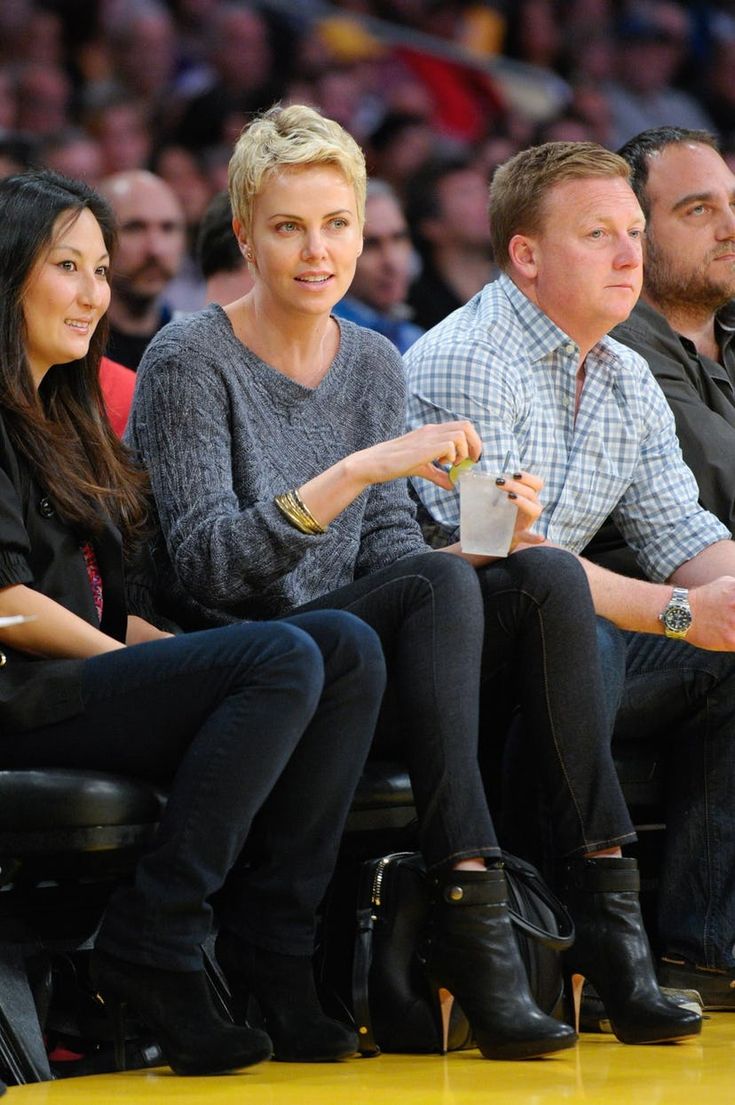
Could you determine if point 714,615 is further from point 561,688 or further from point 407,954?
point 407,954

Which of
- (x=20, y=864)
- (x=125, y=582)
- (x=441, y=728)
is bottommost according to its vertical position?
(x=20, y=864)

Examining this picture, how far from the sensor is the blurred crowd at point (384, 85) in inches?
170

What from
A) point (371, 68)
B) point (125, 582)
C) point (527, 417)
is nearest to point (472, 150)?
point (371, 68)

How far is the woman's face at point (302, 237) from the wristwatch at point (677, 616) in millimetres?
790

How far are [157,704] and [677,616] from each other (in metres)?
1.09

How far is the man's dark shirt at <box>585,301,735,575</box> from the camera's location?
326 centimetres

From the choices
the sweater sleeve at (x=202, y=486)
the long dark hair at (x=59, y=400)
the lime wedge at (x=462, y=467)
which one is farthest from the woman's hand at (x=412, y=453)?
the long dark hair at (x=59, y=400)

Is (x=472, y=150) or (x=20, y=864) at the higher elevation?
(x=472, y=150)

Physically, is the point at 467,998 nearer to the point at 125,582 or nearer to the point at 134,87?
the point at 125,582

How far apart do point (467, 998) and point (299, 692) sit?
1.58 feet

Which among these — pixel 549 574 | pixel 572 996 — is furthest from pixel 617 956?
pixel 549 574

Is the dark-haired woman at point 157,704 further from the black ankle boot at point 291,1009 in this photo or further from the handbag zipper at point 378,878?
the handbag zipper at point 378,878

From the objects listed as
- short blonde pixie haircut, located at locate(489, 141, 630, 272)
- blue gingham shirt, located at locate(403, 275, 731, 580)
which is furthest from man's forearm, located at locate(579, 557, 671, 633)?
short blonde pixie haircut, located at locate(489, 141, 630, 272)

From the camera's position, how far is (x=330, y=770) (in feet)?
7.21
